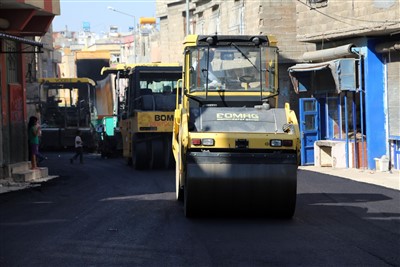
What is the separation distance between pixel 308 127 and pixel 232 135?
14505 mm

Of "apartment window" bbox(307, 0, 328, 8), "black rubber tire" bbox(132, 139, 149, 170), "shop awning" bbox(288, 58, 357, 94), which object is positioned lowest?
"black rubber tire" bbox(132, 139, 149, 170)

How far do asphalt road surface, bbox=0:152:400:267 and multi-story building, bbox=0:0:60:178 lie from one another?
13.4ft

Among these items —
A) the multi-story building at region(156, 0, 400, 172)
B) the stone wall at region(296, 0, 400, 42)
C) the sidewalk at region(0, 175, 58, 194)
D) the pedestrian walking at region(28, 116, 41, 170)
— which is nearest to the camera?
the sidewalk at region(0, 175, 58, 194)

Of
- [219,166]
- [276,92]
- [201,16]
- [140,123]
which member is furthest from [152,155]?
[201,16]

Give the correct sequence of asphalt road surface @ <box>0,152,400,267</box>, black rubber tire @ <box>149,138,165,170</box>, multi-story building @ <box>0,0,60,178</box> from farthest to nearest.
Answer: black rubber tire @ <box>149,138,165,170</box>, multi-story building @ <box>0,0,60,178</box>, asphalt road surface @ <box>0,152,400,267</box>

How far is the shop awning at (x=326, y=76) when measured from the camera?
21.5 meters

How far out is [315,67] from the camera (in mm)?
23047

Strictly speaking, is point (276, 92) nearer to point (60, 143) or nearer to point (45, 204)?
point (45, 204)

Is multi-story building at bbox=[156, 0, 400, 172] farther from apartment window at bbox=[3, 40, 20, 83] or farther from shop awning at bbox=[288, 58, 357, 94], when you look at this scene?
apartment window at bbox=[3, 40, 20, 83]

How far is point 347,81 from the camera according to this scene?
2155 centimetres

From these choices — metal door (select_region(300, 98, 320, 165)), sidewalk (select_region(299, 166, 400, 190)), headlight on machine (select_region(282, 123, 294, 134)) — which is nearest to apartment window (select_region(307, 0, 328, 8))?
metal door (select_region(300, 98, 320, 165))

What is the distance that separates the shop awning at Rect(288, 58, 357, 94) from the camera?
70.4ft

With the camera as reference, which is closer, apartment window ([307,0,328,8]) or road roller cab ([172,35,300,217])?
road roller cab ([172,35,300,217])

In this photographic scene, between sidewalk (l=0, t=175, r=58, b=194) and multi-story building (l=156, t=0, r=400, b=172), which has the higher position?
multi-story building (l=156, t=0, r=400, b=172)
